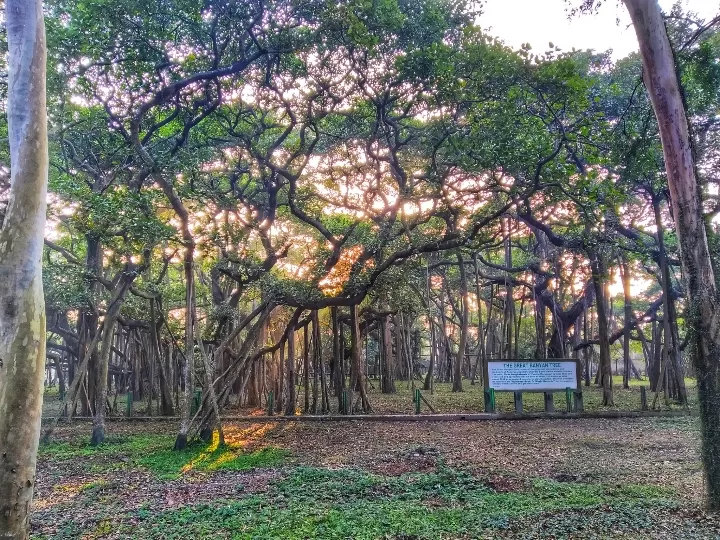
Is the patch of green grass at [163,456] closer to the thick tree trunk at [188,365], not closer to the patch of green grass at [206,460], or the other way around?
the patch of green grass at [206,460]

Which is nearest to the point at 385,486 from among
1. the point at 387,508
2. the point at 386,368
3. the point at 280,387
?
the point at 387,508

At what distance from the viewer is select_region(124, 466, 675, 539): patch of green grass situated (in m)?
4.64

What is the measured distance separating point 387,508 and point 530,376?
8.27m

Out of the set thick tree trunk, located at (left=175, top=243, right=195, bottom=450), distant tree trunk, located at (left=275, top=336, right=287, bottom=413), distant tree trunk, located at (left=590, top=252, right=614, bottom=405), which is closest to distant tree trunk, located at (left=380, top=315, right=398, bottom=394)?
distant tree trunk, located at (left=275, top=336, right=287, bottom=413)

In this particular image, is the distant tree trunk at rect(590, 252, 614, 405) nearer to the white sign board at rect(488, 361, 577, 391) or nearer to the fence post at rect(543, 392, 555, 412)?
the white sign board at rect(488, 361, 577, 391)

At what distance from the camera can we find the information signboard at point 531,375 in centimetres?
1254

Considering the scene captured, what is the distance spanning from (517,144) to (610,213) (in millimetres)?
6088

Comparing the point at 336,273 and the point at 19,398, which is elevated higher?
the point at 336,273

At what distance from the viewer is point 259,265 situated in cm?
1096

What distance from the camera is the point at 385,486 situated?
612 cm

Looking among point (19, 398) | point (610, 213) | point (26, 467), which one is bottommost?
point (26, 467)

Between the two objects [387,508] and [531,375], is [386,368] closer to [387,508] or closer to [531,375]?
[531,375]

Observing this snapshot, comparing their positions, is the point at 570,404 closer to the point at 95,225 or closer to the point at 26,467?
the point at 95,225

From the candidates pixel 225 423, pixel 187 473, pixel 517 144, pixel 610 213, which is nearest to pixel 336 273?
pixel 225 423
